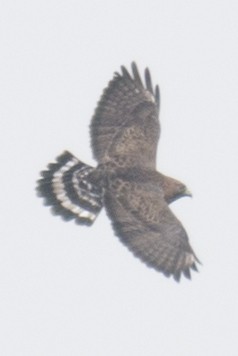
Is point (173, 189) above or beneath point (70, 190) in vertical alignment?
beneath

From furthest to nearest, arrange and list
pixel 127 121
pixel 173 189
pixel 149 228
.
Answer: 1. pixel 127 121
2. pixel 173 189
3. pixel 149 228

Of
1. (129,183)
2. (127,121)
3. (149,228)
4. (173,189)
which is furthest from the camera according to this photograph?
(127,121)

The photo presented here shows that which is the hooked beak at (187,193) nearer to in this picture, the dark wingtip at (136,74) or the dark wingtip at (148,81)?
the dark wingtip at (148,81)

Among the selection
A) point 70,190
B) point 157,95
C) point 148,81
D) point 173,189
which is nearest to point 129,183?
point 173,189

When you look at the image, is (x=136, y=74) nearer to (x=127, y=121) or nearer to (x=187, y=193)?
(x=127, y=121)

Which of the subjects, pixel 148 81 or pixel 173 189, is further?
pixel 148 81

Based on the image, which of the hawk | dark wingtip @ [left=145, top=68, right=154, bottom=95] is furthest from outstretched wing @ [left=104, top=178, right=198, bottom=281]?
dark wingtip @ [left=145, top=68, right=154, bottom=95]
